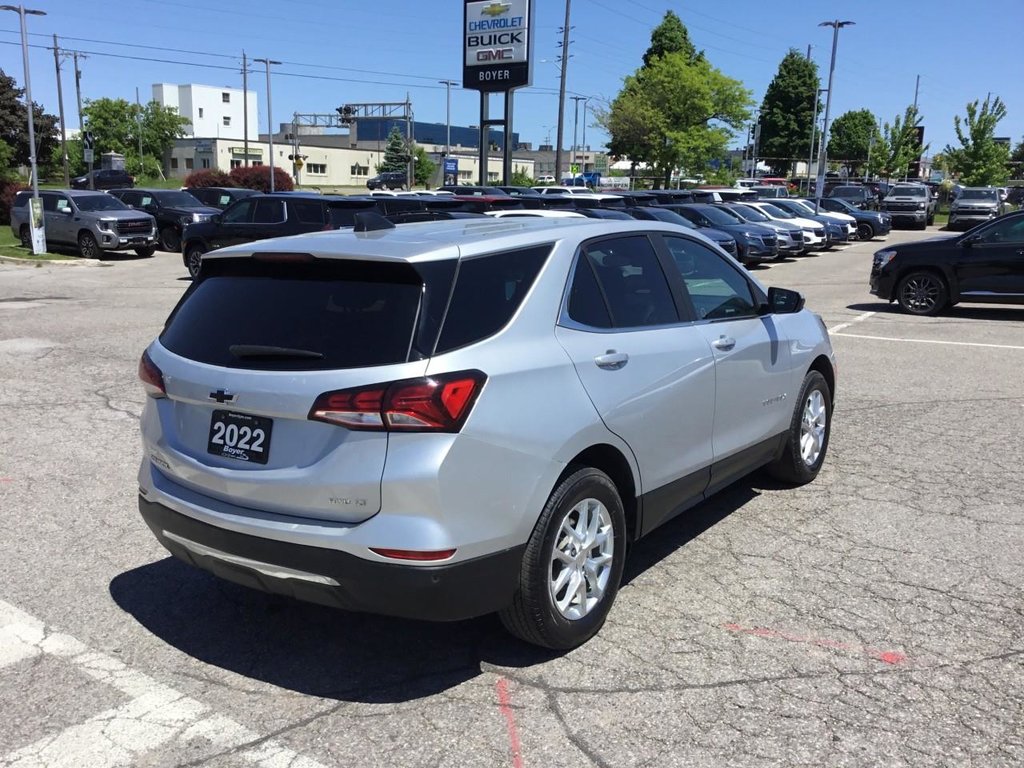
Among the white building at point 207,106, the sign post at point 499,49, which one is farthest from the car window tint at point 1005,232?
the white building at point 207,106

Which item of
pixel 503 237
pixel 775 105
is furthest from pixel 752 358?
pixel 775 105

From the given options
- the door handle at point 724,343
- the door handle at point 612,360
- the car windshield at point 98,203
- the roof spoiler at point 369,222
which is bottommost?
the car windshield at point 98,203

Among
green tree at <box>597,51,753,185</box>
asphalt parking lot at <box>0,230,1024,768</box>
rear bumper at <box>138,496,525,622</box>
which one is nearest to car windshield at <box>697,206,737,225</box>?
asphalt parking lot at <box>0,230,1024,768</box>

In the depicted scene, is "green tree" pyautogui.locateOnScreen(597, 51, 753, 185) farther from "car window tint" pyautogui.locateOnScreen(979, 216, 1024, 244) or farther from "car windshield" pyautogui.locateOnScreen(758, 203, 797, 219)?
"car window tint" pyautogui.locateOnScreen(979, 216, 1024, 244)

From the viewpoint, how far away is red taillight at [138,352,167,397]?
3812 millimetres

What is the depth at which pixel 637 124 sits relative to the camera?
5769 centimetres

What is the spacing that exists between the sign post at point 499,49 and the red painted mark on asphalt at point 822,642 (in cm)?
3400

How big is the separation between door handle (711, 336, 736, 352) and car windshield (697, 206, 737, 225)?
63.1 feet

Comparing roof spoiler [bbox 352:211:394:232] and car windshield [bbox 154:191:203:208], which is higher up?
roof spoiler [bbox 352:211:394:232]

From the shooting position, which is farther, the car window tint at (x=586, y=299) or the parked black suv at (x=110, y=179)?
the parked black suv at (x=110, y=179)

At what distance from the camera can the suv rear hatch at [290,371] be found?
3.24m

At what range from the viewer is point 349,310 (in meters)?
3.41

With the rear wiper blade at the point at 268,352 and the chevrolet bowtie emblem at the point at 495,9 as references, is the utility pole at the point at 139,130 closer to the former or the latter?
the chevrolet bowtie emblem at the point at 495,9

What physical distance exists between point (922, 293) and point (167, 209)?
20.8m
